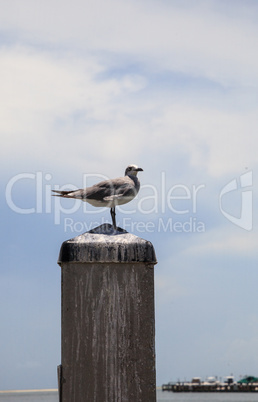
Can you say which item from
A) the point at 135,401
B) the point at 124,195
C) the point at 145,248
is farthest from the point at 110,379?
the point at 124,195

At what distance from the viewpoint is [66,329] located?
4547 millimetres

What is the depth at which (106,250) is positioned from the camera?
4656mm

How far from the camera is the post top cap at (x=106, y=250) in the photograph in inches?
183

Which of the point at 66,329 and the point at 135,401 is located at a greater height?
the point at 66,329

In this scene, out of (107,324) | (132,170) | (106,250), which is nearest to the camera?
(107,324)

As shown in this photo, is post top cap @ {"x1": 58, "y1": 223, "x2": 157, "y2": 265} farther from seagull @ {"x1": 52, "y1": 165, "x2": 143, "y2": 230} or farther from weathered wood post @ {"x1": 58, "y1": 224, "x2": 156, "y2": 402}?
seagull @ {"x1": 52, "y1": 165, "x2": 143, "y2": 230}

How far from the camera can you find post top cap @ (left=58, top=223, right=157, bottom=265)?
4.64m

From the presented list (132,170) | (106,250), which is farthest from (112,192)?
(106,250)

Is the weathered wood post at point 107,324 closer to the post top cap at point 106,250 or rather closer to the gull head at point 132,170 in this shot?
the post top cap at point 106,250

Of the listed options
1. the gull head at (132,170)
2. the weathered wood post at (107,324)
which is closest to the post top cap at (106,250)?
the weathered wood post at (107,324)

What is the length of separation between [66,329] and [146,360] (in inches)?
21.5

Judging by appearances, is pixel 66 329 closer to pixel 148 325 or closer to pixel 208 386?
pixel 148 325

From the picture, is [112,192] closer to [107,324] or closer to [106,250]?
[106,250]

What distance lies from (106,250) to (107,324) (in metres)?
0.48
